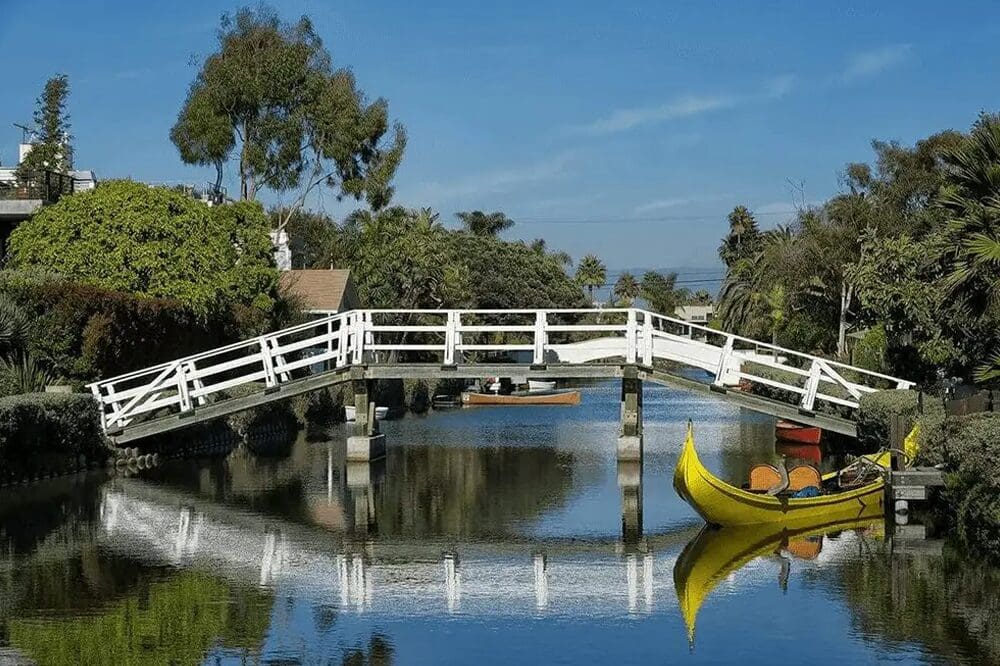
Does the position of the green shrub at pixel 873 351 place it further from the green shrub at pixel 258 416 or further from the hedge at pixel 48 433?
the hedge at pixel 48 433

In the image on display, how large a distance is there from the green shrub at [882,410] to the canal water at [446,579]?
9.67 feet

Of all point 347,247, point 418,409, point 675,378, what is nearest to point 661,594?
point 675,378

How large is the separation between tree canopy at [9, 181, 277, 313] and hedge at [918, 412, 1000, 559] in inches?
1004

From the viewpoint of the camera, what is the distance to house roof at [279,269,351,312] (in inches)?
2653

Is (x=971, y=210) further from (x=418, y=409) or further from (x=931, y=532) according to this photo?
(x=418, y=409)

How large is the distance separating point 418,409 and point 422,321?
9.22 m

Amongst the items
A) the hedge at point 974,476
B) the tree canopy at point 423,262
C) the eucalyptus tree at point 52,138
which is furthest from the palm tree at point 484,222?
the hedge at point 974,476

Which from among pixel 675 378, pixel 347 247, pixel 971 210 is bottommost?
pixel 675 378

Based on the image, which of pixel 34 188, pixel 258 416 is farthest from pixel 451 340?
pixel 34 188

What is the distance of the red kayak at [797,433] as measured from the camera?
41278mm

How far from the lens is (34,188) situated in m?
49.3

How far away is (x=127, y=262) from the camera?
43.4 metres

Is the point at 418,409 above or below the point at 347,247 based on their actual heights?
below

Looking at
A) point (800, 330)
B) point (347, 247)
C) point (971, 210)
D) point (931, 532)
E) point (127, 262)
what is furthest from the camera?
point (347, 247)
